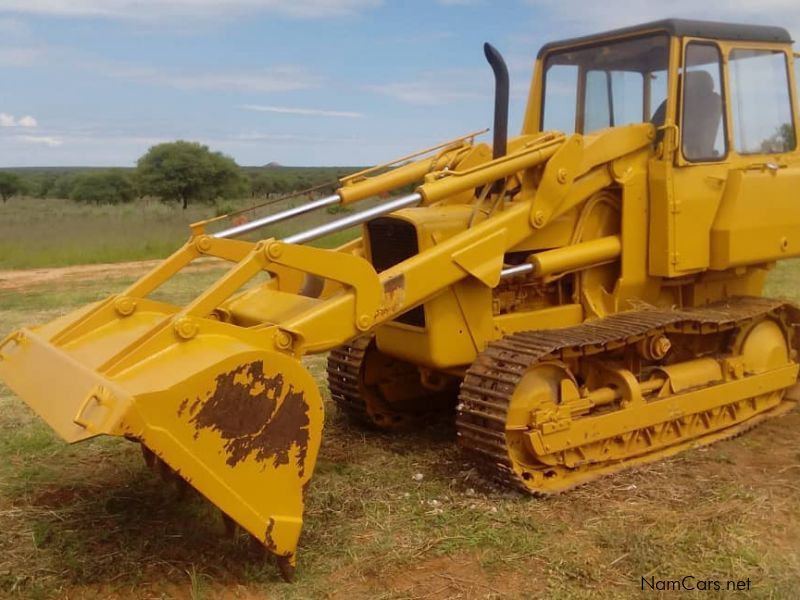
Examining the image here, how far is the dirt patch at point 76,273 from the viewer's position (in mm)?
16312

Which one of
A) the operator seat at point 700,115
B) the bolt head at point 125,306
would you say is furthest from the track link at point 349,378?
the operator seat at point 700,115

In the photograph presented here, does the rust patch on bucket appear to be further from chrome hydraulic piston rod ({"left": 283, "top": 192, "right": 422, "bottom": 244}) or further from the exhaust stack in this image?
the exhaust stack

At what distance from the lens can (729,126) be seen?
Answer: 250 inches

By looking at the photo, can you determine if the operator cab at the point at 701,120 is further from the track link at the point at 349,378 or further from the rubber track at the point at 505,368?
the track link at the point at 349,378

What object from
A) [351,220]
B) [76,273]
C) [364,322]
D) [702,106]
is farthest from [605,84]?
[76,273]

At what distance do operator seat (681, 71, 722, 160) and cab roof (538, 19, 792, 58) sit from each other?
0.93 ft

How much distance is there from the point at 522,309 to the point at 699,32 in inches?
89.0

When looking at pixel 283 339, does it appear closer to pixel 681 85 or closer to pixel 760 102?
pixel 681 85

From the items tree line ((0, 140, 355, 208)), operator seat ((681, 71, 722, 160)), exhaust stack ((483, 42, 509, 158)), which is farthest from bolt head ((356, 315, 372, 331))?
tree line ((0, 140, 355, 208))

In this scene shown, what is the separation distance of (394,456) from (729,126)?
3.32m

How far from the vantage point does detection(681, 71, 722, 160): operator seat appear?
613 centimetres

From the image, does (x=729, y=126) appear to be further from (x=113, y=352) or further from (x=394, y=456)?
(x=113, y=352)

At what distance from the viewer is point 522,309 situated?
6082 millimetres

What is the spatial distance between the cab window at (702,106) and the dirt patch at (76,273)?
A: 12.5m
